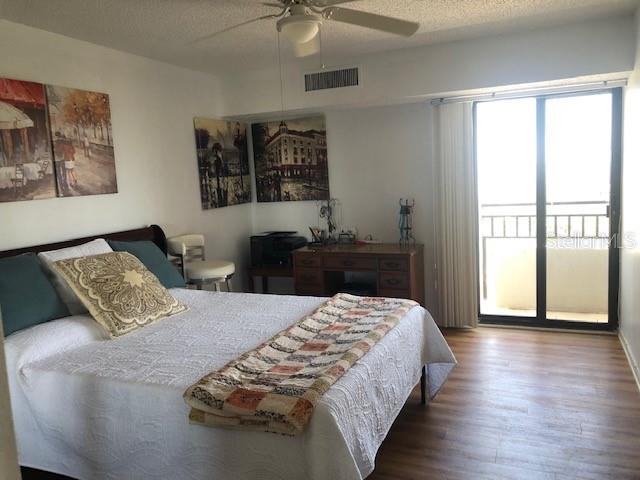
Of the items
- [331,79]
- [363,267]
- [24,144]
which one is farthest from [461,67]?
[24,144]

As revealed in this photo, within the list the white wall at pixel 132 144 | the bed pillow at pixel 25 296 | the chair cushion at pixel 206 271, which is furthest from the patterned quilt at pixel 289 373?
the white wall at pixel 132 144

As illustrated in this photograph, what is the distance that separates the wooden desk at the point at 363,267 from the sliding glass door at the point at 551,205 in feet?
2.58

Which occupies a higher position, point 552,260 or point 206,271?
point 206,271

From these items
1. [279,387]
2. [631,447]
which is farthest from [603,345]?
[279,387]

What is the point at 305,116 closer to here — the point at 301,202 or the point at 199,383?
the point at 301,202

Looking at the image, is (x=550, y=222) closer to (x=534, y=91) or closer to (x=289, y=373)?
(x=534, y=91)

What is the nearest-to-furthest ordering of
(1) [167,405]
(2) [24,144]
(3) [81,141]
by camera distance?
(1) [167,405]
(2) [24,144]
(3) [81,141]

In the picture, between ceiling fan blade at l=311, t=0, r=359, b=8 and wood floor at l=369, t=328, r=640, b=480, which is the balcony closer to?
wood floor at l=369, t=328, r=640, b=480

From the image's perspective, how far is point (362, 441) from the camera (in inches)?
80.5

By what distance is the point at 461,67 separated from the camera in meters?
4.16

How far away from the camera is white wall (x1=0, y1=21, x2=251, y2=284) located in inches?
127

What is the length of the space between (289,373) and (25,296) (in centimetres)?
151

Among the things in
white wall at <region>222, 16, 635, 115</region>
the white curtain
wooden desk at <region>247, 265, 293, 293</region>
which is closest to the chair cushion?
wooden desk at <region>247, 265, 293, 293</region>

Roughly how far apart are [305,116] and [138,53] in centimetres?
169
